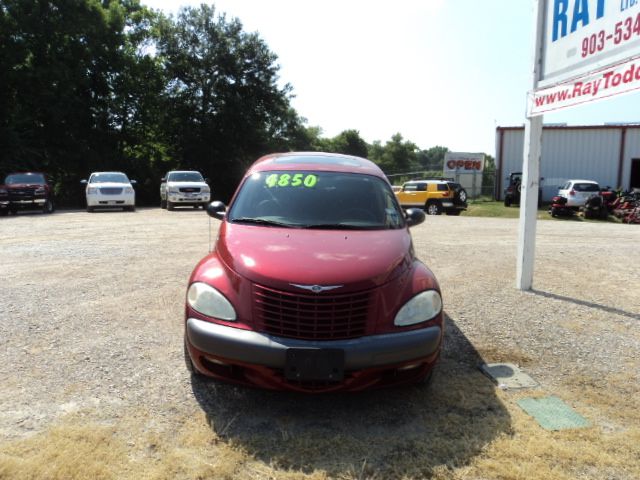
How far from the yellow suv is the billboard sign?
52.5ft

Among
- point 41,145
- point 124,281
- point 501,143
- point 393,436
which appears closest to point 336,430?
point 393,436

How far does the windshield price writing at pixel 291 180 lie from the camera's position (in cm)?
464

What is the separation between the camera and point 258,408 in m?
3.48

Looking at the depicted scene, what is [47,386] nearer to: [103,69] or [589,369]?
[589,369]

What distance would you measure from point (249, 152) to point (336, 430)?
3507 cm

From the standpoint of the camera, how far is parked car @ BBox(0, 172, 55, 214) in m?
18.1

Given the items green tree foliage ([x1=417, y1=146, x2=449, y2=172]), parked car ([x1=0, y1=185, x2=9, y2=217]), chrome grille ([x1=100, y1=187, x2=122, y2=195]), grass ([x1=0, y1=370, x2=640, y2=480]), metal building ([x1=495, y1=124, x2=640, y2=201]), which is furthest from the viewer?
green tree foliage ([x1=417, y1=146, x2=449, y2=172])

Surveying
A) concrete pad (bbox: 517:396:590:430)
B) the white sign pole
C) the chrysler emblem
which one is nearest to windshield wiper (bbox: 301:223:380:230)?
the chrysler emblem

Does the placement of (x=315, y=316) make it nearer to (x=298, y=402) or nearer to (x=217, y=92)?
(x=298, y=402)

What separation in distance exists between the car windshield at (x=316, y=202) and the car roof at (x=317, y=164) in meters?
0.09

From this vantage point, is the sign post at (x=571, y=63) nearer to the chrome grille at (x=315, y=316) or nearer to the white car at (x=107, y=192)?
the chrome grille at (x=315, y=316)

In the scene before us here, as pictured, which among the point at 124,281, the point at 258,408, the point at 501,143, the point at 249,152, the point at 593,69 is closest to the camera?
the point at 258,408

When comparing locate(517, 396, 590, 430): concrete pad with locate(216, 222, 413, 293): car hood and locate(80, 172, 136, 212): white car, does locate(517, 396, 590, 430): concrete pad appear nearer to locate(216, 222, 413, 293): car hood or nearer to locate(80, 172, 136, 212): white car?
locate(216, 222, 413, 293): car hood

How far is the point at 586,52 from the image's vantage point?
5582 millimetres
